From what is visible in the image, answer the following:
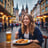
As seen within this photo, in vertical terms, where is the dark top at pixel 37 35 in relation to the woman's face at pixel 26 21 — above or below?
below

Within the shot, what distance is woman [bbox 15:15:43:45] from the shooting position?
2.31 ft

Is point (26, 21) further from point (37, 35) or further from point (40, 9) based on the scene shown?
point (40, 9)

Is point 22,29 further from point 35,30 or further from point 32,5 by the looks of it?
point 32,5

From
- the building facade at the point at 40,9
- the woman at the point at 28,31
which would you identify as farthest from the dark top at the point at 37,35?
the building facade at the point at 40,9

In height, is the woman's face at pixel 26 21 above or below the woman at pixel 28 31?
above

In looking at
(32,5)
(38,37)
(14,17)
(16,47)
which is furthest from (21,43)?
(32,5)

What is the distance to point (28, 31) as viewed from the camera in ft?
2.42

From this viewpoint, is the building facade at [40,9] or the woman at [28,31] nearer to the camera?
the woman at [28,31]

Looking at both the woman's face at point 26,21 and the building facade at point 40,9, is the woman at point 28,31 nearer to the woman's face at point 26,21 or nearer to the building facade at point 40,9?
the woman's face at point 26,21

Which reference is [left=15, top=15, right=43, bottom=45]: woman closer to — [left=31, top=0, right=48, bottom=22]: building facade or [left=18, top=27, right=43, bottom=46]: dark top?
[left=18, top=27, right=43, bottom=46]: dark top

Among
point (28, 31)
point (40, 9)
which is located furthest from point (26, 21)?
point (40, 9)

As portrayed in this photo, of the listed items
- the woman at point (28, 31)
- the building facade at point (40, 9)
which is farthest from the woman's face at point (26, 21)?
the building facade at point (40, 9)

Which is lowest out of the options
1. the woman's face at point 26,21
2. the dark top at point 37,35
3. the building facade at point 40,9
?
the dark top at point 37,35

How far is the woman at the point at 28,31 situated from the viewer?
2.31 feet
